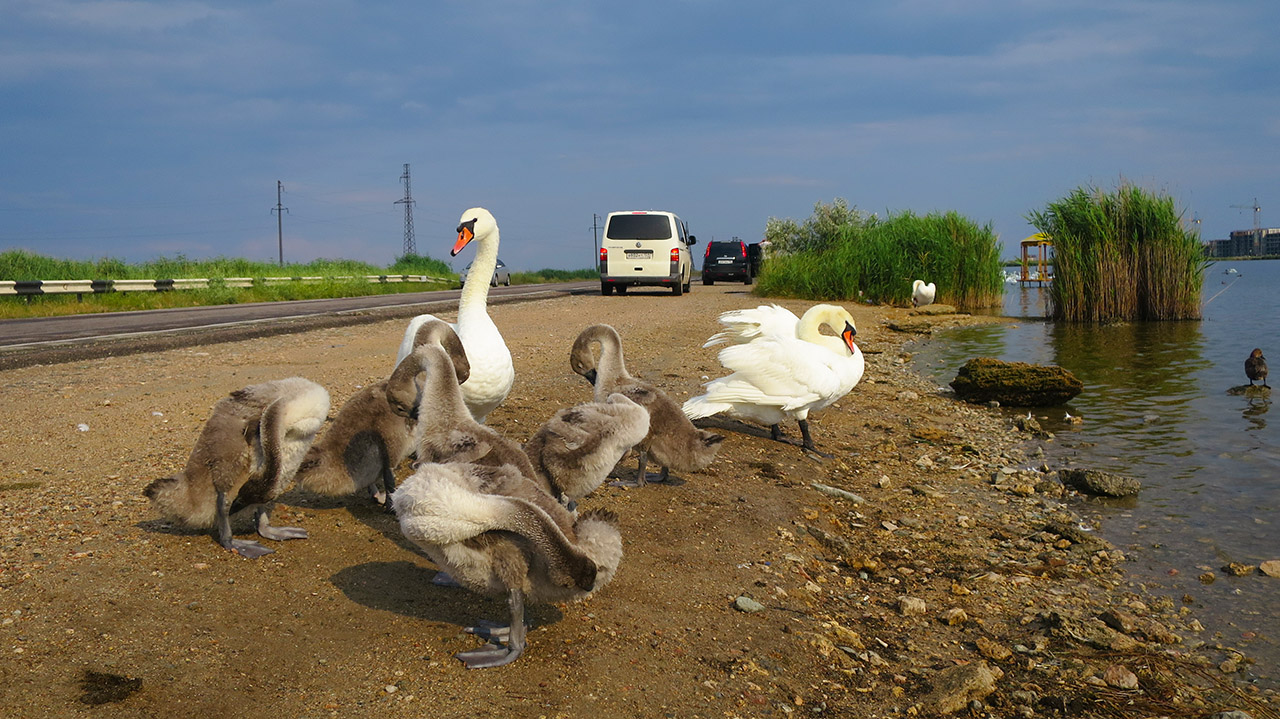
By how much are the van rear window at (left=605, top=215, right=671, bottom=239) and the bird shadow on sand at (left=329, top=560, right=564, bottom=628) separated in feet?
79.3

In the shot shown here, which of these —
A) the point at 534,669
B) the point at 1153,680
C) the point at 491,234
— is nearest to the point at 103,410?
the point at 491,234

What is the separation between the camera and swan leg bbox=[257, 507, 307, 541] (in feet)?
15.6

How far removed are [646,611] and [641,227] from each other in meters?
24.6

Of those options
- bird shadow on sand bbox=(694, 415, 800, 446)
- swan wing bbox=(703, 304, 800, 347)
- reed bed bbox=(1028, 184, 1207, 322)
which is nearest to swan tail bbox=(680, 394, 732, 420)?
bird shadow on sand bbox=(694, 415, 800, 446)

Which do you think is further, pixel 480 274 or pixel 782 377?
pixel 782 377

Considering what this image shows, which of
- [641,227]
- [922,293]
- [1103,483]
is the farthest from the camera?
[641,227]

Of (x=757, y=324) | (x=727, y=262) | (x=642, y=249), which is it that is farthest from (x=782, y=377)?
(x=727, y=262)

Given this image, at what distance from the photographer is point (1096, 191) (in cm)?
2270

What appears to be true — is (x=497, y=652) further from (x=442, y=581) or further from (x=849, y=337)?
(x=849, y=337)

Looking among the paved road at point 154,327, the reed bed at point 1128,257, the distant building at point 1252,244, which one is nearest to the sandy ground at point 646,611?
the paved road at point 154,327

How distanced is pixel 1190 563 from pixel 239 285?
30.2 meters

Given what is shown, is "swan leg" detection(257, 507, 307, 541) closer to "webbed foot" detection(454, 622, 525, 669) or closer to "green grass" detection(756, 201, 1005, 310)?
"webbed foot" detection(454, 622, 525, 669)

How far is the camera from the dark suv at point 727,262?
4247cm

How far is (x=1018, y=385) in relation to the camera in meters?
11.3
